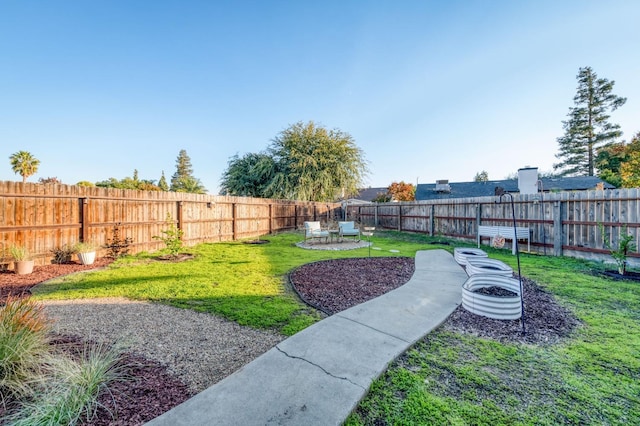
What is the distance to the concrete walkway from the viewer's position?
1.56 m

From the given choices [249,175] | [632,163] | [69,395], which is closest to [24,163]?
[249,175]

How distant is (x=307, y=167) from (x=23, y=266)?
15205 mm

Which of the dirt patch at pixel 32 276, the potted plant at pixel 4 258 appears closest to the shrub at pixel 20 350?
the dirt patch at pixel 32 276

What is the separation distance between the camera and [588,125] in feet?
90.4

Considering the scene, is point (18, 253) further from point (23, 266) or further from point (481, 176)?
point (481, 176)

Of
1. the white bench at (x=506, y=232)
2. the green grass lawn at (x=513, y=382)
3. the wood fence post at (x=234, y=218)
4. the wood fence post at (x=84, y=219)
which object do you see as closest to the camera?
the green grass lawn at (x=513, y=382)

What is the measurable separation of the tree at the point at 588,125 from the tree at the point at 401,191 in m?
17.2

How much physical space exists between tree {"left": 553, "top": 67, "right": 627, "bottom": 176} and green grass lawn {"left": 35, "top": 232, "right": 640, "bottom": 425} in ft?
113

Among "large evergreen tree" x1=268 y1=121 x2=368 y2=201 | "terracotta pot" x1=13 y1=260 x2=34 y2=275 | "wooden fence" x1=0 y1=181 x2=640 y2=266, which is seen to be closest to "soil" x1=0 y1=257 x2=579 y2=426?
"terracotta pot" x1=13 y1=260 x2=34 y2=275

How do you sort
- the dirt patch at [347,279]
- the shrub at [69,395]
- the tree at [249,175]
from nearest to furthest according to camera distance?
the shrub at [69,395] < the dirt patch at [347,279] < the tree at [249,175]

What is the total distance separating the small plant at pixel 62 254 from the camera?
6.12m

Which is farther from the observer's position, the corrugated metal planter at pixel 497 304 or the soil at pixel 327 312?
the corrugated metal planter at pixel 497 304

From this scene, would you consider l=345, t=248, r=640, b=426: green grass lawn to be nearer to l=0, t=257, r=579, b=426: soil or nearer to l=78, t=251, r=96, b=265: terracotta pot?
l=0, t=257, r=579, b=426: soil

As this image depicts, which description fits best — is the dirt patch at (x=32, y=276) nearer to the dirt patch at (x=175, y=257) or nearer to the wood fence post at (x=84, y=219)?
the wood fence post at (x=84, y=219)
